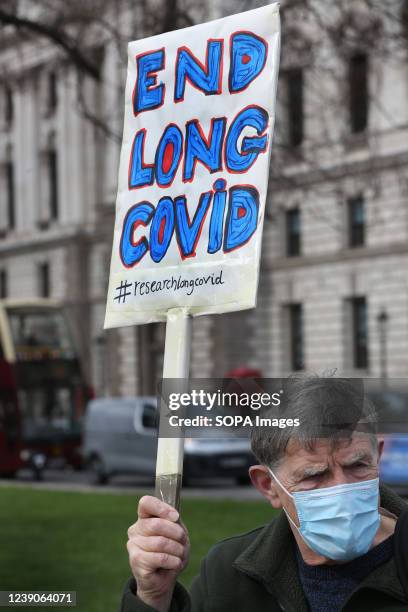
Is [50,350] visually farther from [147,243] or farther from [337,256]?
[147,243]

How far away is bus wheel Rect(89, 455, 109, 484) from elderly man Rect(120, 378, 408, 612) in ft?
69.9

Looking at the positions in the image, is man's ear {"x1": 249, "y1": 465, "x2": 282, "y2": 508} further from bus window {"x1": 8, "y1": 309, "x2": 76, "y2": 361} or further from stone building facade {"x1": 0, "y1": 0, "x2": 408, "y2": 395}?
bus window {"x1": 8, "y1": 309, "x2": 76, "y2": 361}

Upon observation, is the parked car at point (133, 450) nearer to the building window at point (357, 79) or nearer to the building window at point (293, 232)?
the building window at point (357, 79)

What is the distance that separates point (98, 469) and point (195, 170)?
21.4 m

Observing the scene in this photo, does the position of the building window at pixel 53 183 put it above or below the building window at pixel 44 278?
above

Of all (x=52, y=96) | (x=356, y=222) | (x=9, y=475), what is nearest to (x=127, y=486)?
(x=9, y=475)

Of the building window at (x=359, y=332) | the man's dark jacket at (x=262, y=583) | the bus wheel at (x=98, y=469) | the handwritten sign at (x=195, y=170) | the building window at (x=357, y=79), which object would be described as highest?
the building window at (x=357, y=79)

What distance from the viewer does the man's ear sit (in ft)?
9.20

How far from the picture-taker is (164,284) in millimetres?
2938

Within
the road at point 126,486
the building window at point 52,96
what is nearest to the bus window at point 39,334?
the road at point 126,486

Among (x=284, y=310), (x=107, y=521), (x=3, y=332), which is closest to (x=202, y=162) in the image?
(x=107, y=521)

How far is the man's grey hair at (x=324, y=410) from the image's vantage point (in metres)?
2.66

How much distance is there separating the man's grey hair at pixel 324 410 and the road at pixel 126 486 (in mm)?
16338

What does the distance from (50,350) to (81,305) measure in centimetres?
2527
